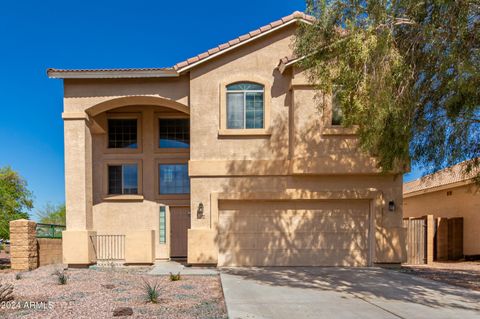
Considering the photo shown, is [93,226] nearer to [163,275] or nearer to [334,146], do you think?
[163,275]

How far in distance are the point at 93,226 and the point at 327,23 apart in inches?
438

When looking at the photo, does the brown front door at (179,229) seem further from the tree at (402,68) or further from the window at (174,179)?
the tree at (402,68)

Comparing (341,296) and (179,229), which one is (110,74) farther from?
(341,296)

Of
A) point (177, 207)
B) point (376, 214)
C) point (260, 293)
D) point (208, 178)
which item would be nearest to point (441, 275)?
point (376, 214)

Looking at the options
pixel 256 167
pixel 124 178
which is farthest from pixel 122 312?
pixel 124 178

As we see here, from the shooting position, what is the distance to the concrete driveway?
6.12m

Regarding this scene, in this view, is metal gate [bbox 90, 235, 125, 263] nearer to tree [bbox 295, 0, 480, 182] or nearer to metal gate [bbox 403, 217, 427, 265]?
tree [bbox 295, 0, 480, 182]

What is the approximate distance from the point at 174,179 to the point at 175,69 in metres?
4.70

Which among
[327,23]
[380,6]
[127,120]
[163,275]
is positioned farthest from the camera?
[127,120]

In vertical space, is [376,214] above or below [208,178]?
below

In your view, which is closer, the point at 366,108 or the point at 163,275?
the point at 366,108

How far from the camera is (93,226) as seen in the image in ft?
43.4

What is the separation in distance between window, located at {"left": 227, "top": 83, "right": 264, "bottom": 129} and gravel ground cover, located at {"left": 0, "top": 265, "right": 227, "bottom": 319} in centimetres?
507

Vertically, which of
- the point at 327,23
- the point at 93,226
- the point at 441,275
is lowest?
the point at 441,275
